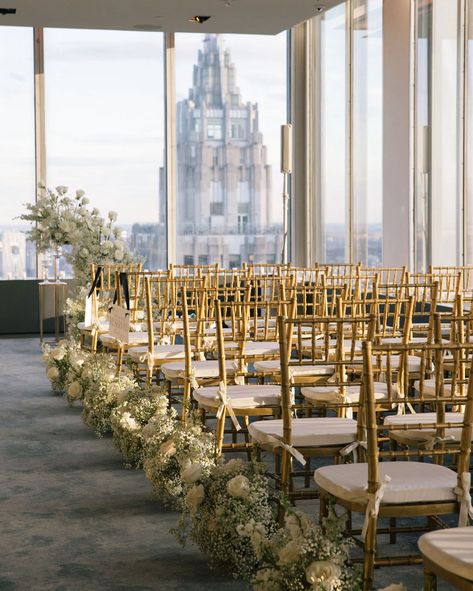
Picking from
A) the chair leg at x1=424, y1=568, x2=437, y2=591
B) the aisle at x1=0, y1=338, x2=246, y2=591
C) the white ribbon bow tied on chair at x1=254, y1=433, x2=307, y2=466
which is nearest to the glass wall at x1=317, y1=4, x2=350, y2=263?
the aisle at x1=0, y1=338, x2=246, y2=591

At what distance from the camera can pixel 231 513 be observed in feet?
11.3

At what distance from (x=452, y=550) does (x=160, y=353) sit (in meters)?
3.82

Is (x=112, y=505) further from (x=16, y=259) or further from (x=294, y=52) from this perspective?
(x=294, y=52)

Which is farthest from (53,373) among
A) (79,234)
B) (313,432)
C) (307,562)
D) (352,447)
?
(307,562)

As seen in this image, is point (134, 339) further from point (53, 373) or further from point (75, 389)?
point (53, 373)

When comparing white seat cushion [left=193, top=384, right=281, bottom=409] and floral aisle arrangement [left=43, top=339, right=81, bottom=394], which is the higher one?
white seat cushion [left=193, top=384, right=281, bottom=409]

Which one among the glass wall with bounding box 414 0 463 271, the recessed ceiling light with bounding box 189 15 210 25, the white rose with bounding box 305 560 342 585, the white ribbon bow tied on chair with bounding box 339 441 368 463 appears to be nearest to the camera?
the white rose with bounding box 305 560 342 585

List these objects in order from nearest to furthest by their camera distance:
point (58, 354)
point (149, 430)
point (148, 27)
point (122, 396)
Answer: point (149, 430) < point (122, 396) < point (58, 354) < point (148, 27)

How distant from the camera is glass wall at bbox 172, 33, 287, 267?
12.9 m

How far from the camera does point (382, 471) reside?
3.00 metres

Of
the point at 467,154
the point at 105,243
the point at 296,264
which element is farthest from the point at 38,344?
the point at 467,154

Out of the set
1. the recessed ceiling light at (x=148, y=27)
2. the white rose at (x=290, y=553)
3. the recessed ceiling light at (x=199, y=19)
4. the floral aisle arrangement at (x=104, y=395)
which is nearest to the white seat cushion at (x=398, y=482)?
the white rose at (x=290, y=553)

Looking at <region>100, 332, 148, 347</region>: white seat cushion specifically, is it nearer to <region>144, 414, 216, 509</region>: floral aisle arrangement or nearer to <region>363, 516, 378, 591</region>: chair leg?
<region>144, 414, 216, 509</region>: floral aisle arrangement

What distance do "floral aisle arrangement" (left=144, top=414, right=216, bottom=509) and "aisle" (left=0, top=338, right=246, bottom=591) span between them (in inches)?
4.7
